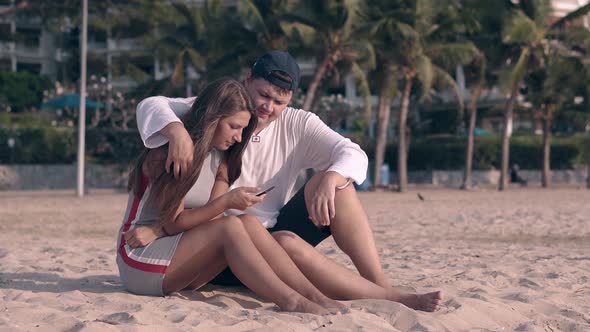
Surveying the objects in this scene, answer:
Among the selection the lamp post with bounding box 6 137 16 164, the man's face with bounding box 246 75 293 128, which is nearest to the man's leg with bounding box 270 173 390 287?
the man's face with bounding box 246 75 293 128

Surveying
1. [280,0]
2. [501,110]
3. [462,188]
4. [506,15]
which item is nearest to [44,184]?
[280,0]

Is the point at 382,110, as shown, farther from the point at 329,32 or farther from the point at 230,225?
the point at 230,225

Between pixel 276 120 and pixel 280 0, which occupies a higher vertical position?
pixel 280 0

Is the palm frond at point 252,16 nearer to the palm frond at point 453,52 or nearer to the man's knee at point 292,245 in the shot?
the palm frond at point 453,52

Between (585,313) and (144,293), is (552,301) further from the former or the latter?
(144,293)

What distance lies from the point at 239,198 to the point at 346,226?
0.63 metres

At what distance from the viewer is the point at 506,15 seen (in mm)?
29953

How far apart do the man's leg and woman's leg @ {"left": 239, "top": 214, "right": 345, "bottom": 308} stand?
332mm

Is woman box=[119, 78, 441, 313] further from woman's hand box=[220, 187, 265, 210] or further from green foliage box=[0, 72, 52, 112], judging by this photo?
green foliage box=[0, 72, 52, 112]

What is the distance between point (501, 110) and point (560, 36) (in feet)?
45.5

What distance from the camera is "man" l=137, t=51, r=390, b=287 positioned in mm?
4117

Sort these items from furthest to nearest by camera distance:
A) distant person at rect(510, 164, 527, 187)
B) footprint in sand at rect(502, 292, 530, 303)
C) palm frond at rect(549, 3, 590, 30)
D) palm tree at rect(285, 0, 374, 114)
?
distant person at rect(510, 164, 527, 187), palm frond at rect(549, 3, 590, 30), palm tree at rect(285, 0, 374, 114), footprint in sand at rect(502, 292, 530, 303)

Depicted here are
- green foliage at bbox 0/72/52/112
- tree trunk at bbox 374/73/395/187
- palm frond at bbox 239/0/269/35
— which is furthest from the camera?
green foliage at bbox 0/72/52/112

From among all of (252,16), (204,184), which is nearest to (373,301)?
(204,184)
